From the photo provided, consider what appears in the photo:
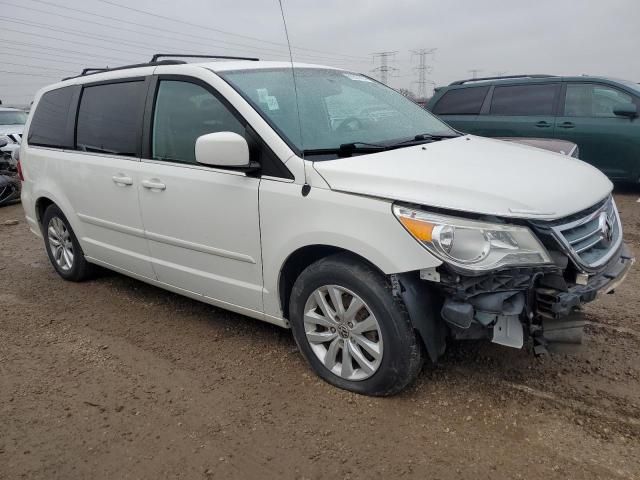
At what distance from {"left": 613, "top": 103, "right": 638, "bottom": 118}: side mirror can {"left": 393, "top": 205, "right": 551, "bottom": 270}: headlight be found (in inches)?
237

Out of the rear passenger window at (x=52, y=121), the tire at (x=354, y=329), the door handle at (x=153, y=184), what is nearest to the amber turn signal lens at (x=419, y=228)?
the tire at (x=354, y=329)

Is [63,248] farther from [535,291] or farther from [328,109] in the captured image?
[535,291]

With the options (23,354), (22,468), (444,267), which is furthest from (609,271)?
(23,354)

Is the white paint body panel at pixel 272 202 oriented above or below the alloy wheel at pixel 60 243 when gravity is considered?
above

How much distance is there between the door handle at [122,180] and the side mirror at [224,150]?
105 cm

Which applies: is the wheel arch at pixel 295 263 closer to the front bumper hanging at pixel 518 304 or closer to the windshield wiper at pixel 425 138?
the front bumper hanging at pixel 518 304

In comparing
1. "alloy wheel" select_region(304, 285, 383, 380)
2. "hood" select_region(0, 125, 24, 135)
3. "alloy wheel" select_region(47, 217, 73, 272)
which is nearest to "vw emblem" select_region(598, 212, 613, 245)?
"alloy wheel" select_region(304, 285, 383, 380)

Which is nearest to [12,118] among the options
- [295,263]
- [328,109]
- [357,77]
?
[357,77]

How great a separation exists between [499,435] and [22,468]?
2.24 m

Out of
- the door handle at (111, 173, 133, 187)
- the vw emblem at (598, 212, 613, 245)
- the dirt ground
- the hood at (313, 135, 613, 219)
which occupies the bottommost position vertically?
the dirt ground

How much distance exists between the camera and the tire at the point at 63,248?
15.4 feet

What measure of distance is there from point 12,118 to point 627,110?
1360 centimetres

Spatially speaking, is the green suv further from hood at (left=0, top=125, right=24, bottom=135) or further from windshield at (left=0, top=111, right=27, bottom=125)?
windshield at (left=0, top=111, right=27, bottom=125)

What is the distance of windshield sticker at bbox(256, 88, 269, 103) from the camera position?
3.10m
